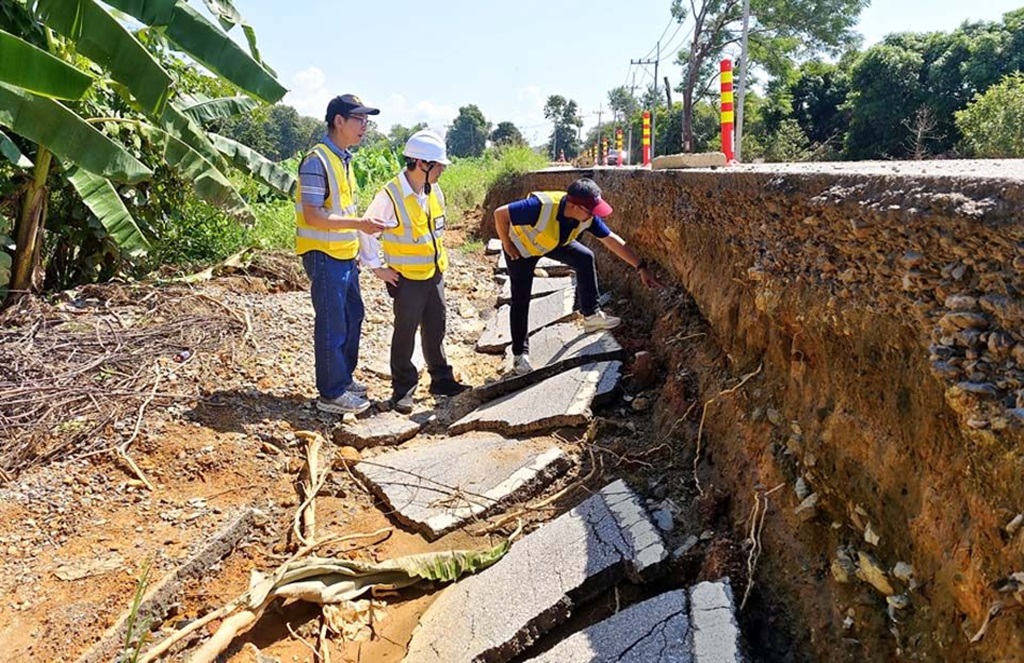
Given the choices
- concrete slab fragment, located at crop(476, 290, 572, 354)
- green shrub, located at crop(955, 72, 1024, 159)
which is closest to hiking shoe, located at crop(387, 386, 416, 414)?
concrete slab fragment, located at crop(476, 290, 572, 354)

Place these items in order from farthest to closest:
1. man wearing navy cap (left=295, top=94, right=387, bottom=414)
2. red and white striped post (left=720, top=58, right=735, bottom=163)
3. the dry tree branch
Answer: red and white striped post (left=720, top=58, right=735, bottom=163) < man wearing navy cap (left=295, top=94, right=387, bottom=414) < the dry tree branch

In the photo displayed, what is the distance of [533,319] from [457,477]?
2505mm

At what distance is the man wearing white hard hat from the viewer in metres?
3.97

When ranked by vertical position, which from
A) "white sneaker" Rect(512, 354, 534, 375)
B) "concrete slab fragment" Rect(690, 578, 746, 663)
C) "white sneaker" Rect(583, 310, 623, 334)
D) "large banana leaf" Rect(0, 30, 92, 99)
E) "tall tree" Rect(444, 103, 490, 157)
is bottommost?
"concrete slab fragment" Rect(690, 578, 746, 663)

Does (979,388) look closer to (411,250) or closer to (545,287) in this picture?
(411,250)

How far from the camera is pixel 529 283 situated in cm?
457

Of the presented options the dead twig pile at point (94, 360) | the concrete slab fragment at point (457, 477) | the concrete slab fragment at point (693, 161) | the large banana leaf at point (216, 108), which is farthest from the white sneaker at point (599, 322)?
the large banana leaf at point (216, 108)

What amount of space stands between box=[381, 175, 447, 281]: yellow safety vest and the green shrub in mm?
8954

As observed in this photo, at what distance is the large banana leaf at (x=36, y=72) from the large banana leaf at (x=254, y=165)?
10.3 ft

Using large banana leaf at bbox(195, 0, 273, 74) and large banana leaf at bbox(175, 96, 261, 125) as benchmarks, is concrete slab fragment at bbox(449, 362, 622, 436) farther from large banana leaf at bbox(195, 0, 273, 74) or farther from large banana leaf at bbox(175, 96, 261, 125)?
large banana leaf at bbox(175, 96, 261, 125)

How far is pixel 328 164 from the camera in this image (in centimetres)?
379

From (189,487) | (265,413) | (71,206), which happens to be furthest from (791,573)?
(71,206)

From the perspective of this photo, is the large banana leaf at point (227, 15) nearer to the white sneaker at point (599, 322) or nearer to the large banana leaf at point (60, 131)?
the large banana leaf at point (60, 131)

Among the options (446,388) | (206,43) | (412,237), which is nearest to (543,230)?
(412,237)
